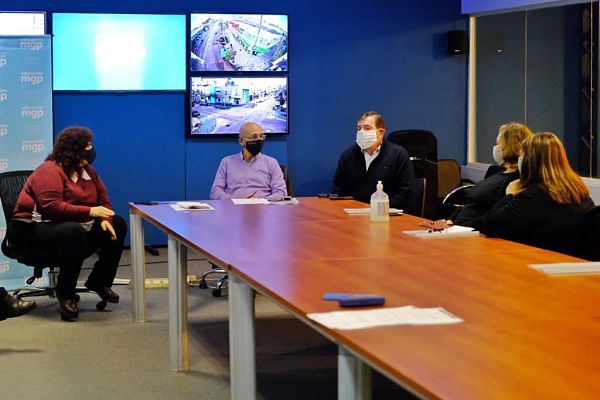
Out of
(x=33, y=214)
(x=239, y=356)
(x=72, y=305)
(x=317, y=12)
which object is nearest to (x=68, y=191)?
(x=33, y=214)

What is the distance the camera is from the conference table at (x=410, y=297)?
2285 millimetres

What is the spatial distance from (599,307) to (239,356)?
1387mm

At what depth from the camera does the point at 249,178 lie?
7.41m

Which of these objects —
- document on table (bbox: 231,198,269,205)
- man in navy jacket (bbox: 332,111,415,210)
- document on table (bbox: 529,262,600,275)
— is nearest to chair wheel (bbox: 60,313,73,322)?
document on table (bbox: 231,198,269,205)

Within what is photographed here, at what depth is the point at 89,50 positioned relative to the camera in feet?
28.9

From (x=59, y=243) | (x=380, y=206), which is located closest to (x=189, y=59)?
(x=59, y=243)

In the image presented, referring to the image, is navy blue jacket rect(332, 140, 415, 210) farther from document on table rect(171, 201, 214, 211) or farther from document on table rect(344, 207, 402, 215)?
document on table rect(171, 201, 214, 211)

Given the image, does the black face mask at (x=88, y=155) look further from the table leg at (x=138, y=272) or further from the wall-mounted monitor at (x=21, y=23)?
the wall-mounted monitor at (x=21, y=23)

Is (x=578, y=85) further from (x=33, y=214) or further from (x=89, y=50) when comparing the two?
(x=33, y=214)

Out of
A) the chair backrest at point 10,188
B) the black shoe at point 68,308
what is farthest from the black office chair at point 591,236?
the chair backrest at point 10,188

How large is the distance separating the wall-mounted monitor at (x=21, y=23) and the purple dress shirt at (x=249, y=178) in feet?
7.98

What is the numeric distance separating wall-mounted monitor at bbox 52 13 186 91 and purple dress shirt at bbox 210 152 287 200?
193 cm

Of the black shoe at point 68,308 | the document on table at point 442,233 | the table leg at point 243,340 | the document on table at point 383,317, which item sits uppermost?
the document on table at point 442,233

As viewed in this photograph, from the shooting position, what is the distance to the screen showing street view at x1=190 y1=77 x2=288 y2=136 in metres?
9.18
